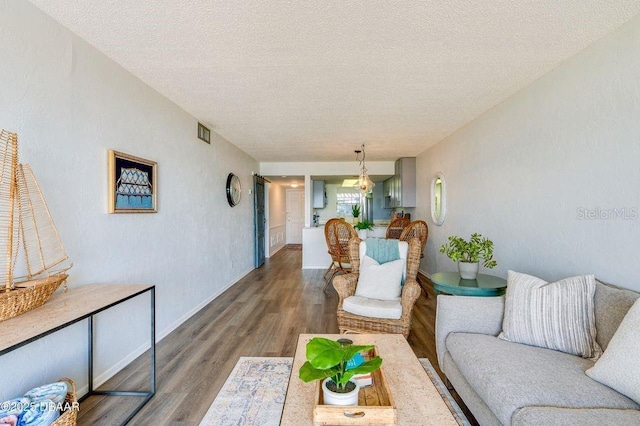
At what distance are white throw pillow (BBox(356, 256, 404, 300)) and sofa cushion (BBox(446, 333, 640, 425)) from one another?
94cm

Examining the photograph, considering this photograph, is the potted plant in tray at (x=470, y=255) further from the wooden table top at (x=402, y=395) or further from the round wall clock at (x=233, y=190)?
the round wall clock at (x=233, y=190)

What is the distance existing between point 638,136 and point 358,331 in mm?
2268

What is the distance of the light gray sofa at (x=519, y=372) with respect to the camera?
1.17 meters

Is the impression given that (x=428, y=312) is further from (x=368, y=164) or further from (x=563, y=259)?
(x=368, y=164)

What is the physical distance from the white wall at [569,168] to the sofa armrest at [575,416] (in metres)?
0.98

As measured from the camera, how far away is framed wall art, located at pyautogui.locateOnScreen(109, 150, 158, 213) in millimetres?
2225

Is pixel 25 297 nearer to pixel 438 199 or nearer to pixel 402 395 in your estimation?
pixel 402 395

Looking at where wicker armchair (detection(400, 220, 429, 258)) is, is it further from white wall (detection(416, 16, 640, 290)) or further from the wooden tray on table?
the wooden tray on table

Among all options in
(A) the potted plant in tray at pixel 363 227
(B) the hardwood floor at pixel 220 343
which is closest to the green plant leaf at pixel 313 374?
(B) the hardwood floor at pixel 220 343

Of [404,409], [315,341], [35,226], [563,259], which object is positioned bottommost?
[404,409]

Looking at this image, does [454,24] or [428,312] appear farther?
[428,312]

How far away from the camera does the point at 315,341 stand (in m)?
1.14

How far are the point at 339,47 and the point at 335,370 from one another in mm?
1963

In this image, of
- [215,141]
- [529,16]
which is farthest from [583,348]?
[215,141]
